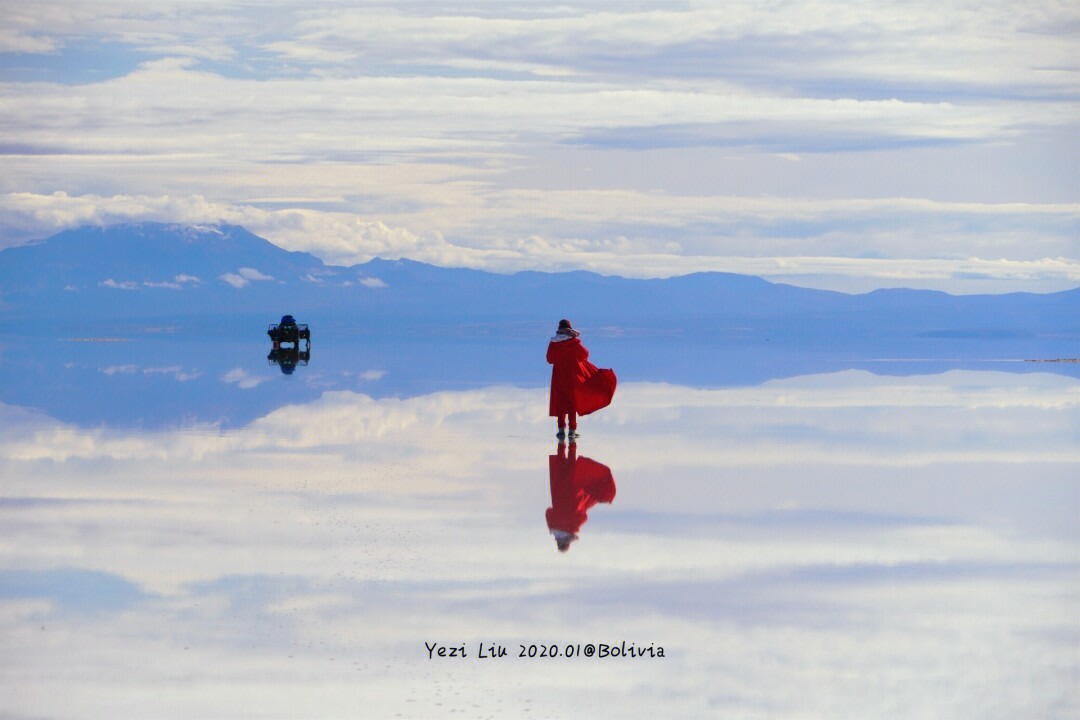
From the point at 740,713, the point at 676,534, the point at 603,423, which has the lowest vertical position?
the point at 740,713

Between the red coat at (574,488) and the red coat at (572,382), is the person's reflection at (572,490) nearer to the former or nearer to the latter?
the red coat at (574,488)

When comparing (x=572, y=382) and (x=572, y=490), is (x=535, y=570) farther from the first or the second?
(x=572, y=382)

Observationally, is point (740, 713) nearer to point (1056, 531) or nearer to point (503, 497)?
point (1056, 531)

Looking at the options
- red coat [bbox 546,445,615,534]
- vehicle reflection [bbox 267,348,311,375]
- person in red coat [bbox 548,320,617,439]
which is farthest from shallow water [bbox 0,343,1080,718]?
vehicle reflection [bbox 267,348,311,375]

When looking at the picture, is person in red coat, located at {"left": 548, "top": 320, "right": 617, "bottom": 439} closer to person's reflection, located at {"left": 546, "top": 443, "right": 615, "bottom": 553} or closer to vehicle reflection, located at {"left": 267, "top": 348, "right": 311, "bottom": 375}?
person's reflection, located at {"left": 546, "top": 443, "right": 615, "bottom": 553}

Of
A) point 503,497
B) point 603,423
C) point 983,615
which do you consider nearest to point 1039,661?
point 983,615

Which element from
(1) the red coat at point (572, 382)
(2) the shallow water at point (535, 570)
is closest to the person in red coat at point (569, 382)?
(1) the red coat at point (572, 382)

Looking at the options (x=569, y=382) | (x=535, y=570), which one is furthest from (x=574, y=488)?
(x=569, y=382)
